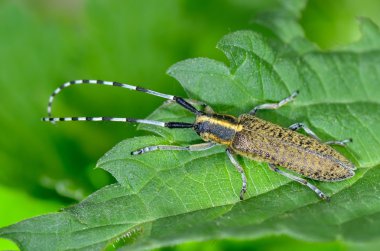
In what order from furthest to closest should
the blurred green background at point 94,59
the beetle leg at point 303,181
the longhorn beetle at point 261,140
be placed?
the blurred green background at point 94,59 < the longhorn beetle at point 261,140 < the beetle leg at point 303,181

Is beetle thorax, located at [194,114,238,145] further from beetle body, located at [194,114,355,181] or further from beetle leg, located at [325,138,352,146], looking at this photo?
beetle leg, located at [325,138,352,146]

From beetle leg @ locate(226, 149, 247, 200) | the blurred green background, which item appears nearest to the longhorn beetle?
beetle leg @ locate(226, 149, 247, 200)

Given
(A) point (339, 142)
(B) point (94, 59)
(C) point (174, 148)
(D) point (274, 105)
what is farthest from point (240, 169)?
(B) point (94, 59)

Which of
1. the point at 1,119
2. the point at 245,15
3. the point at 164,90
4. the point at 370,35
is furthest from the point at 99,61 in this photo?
the point at 370,35

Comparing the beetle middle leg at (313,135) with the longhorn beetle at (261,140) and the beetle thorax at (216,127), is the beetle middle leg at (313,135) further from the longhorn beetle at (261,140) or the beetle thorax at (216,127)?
the beetle thorax at (216,127)

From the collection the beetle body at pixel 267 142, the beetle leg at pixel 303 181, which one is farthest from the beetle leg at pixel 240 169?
the beetle leg at pixel 303 181

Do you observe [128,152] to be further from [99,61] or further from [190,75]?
[99,61]
